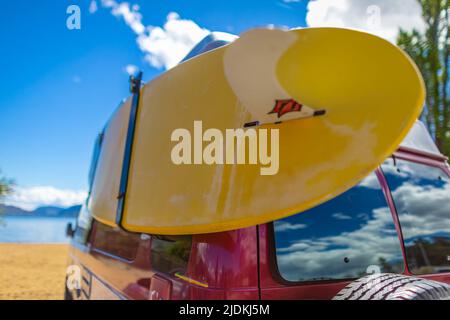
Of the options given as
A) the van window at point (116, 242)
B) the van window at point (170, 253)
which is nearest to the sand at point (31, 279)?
the van window at point (116, 242)

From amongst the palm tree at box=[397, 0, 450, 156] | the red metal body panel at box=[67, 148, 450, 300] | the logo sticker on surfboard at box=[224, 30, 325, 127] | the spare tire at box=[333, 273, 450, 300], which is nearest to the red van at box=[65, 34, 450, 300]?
the red metal body panel at box=[67, 148, 450, 300]

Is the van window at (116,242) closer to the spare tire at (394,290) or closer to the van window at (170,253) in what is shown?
the van window at (170,253)

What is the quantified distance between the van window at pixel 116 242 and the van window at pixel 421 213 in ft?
5.35

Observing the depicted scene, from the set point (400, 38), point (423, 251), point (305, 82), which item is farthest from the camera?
point (400, 38)

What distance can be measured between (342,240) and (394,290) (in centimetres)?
34

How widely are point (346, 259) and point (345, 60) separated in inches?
38.8

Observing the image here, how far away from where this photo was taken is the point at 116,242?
93.9 inches

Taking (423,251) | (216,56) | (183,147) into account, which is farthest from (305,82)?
(423,251)

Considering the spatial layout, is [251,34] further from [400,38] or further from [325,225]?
[400,38]

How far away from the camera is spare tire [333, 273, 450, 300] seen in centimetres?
140

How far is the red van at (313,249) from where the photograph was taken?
1451 millimetres

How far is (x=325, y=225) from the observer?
1709mm
